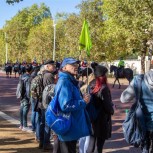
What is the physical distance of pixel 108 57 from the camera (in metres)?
45.1

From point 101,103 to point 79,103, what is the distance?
1453 mm

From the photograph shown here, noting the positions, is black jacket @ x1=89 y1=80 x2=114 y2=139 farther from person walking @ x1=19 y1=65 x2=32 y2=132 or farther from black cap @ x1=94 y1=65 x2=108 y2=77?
person walking @ x1=19 y1=65 x2=32 y2=132

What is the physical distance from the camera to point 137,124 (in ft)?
14.7

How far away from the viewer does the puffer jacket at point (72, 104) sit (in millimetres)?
4176

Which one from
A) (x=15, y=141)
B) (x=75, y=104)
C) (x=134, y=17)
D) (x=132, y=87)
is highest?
(x=134, y=17)

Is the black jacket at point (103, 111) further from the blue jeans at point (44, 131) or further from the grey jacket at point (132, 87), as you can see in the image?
the blue jeans at point (44, 131)

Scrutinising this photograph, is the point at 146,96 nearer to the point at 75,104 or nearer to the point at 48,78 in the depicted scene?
the point at 75,104

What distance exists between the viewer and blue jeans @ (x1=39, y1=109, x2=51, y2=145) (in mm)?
6891

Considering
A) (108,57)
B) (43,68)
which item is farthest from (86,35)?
(108,57)

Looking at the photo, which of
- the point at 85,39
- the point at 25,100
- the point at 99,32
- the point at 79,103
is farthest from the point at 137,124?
the point at 99,32

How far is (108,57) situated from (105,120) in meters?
39.6

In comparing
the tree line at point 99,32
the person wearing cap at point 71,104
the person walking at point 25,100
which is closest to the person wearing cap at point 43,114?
the person walking at point 25,100

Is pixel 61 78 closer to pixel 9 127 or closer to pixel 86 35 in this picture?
pixel 86 35

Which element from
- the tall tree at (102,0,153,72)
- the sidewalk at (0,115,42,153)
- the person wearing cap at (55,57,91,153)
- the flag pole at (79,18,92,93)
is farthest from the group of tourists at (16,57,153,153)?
the tall tree at (102,0,153,72)
